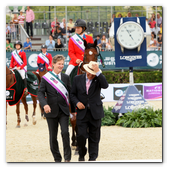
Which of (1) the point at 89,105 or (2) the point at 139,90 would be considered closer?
(1) the point at 89,105

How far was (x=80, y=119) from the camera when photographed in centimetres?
650

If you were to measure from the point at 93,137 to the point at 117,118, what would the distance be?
22.6 feet

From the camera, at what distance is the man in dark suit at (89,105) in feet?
21.2

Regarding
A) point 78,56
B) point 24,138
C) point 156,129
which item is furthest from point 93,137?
point 156,129

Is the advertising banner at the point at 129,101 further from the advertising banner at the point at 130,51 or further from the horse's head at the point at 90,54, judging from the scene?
the horse's head at the point at 90,54

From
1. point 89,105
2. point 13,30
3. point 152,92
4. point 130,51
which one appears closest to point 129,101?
point 130,51

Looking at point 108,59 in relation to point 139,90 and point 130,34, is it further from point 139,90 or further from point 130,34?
point 130,34

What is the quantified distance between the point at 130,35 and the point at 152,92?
8.22 metres

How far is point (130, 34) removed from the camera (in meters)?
12.9

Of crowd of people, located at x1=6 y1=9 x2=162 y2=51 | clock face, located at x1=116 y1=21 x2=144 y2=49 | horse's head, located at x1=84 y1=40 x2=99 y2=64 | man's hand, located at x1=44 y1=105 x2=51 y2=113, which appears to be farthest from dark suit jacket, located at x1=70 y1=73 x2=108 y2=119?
crowd of people, located at x1=6 y1=9 x2=162 y2=51

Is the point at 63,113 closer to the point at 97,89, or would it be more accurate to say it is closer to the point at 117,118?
the point at 97,89

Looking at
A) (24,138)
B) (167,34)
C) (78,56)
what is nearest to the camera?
(167,34)

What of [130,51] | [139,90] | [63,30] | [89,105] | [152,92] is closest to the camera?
[89,105]

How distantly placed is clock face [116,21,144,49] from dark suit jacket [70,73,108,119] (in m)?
6.52
